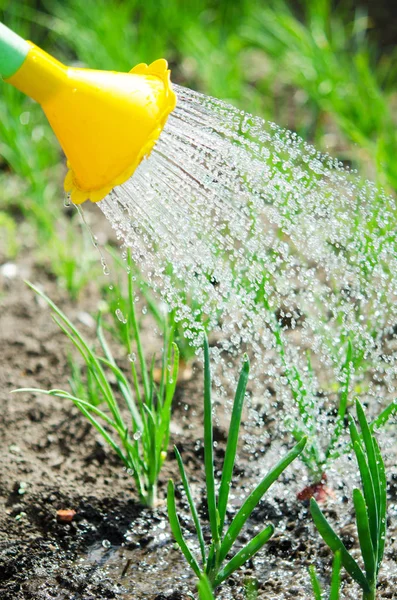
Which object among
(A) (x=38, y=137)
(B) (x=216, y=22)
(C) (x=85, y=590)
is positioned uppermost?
(B) (x=216, y=22)

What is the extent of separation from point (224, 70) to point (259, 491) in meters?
2.48

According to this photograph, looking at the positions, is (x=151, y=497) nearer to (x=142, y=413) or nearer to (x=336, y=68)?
(x=142, y=413)

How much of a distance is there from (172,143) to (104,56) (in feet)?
6.13

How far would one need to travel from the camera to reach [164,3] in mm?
4137

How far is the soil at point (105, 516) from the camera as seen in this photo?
6.18ft

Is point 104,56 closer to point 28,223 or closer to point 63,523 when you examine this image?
point 28,223

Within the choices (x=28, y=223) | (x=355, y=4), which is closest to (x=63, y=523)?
(x=28, y=223)

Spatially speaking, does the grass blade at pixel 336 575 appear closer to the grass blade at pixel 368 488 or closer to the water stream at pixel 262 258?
the grass blade at pixel 368 488

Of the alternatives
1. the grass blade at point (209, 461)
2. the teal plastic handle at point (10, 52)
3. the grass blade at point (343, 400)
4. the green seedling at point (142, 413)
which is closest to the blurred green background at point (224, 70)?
the green seedling at point (142, 413)

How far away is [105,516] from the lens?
2.10 metres

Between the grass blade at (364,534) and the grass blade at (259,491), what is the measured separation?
145 mm

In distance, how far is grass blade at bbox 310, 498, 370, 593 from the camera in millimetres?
1489

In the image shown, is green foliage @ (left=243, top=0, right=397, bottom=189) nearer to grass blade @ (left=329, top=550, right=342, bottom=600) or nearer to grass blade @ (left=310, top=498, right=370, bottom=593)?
grass blade @ (left=310, top=498, right=370, bottom=593)

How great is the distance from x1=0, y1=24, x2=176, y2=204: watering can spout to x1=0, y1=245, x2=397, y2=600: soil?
914 mm
